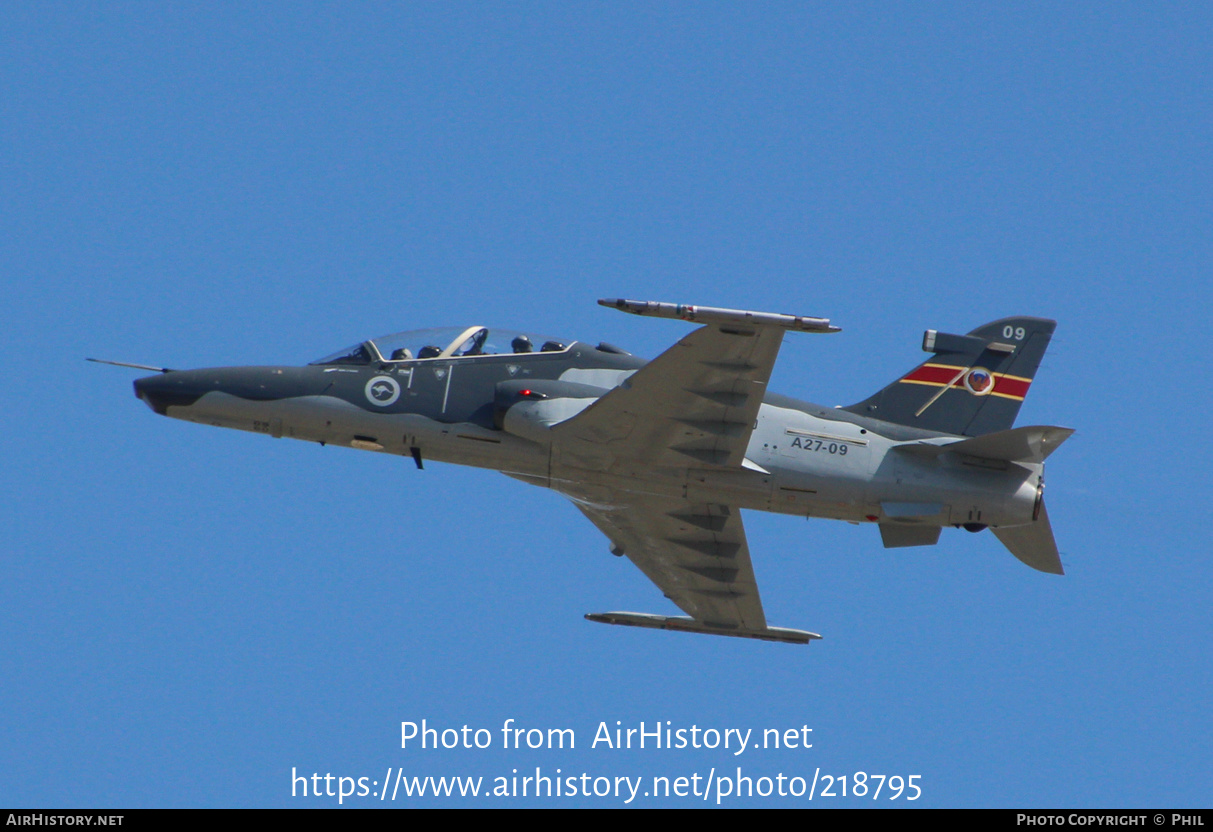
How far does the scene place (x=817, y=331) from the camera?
61.4 feet

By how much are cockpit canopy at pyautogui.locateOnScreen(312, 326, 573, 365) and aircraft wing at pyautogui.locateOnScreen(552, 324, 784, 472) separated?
1758 mm

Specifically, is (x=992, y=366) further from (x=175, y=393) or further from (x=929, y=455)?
(x=175, y=393)

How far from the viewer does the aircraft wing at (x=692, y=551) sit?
79.5 ft

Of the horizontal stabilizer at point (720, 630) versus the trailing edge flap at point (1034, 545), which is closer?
the trailing edge flap at point (1034, 545)

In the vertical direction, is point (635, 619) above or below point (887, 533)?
below

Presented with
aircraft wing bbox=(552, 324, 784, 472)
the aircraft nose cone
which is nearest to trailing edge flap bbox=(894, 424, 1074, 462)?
aircraft wing bbox=(552, 324, 784, 472)

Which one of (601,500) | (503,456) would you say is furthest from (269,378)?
(601,500)

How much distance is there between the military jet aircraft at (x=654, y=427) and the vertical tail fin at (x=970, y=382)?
1.3 inches

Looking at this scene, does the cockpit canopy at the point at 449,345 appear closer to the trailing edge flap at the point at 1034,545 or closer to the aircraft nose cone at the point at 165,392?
the aircraft nose cone at the point at 165,392

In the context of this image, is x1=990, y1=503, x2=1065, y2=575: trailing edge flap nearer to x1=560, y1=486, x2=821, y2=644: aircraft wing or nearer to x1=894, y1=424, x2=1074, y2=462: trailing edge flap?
x1=894, y1=424, x2=1074, y2=462: trailing edge flap

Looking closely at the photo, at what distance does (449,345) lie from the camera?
22.4m

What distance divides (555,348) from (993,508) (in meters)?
7.41

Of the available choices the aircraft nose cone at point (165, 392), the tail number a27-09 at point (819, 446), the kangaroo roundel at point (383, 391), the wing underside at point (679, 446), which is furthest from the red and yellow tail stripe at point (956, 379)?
the aircraft nose cone at point (165, 392)

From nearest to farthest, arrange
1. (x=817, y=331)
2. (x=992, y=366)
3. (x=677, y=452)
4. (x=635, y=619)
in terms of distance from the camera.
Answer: (x=817, y=331), (x=677, y=452), (x=992, y=366), (x=635, y=619)
